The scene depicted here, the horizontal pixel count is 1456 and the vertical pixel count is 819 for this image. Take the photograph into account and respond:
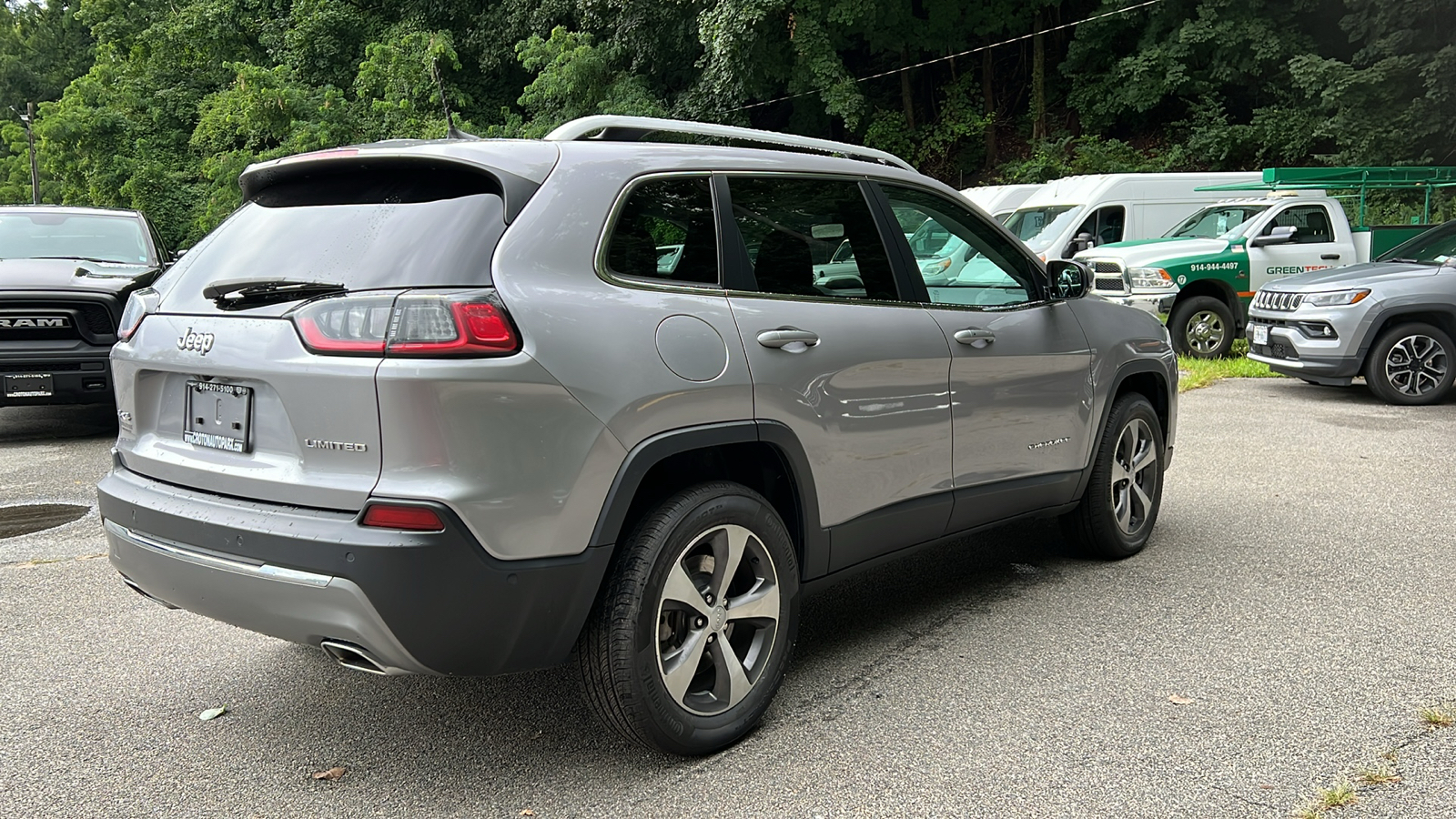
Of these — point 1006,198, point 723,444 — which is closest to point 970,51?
point 1006,198

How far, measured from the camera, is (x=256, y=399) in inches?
116

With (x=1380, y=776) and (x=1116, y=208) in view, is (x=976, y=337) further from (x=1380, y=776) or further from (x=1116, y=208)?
(x=1116, y=208)

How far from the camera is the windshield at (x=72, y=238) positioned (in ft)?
31.2

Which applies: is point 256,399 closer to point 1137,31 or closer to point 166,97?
point 1137,31

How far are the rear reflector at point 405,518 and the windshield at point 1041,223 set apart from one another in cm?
1417

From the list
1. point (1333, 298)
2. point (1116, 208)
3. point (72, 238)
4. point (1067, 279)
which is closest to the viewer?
point (1067, 279)

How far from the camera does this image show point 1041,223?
16.9 meters

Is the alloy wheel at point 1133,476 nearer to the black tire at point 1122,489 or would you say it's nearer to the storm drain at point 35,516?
the black tire at point 1122,489

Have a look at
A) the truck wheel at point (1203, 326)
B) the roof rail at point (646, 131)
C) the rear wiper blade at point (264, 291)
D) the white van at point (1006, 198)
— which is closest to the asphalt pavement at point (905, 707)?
the rear wiper blade at point (264, 291)

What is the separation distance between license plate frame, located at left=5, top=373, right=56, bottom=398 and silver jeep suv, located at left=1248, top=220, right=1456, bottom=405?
400 inches

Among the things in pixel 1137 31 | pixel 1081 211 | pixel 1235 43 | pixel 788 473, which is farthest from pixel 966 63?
→ pixel 788 473

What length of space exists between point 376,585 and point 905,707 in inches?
67.6

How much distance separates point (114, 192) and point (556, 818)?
130ft

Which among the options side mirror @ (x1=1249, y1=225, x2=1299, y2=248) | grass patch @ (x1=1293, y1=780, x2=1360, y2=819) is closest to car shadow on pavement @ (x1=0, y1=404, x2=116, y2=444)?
grass patch @ (x1=1293, y1=780, x2=1360, y2=819)
